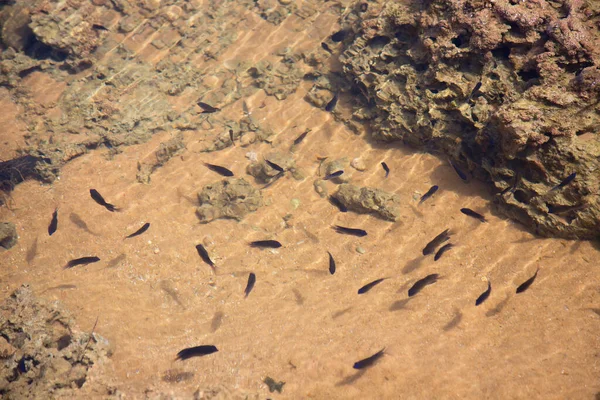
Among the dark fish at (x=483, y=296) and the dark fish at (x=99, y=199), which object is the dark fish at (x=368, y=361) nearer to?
the dark fish at (x=483, y=296)

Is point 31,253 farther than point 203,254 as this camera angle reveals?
Yes

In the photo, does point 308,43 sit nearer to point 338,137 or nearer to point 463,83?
point 338,137

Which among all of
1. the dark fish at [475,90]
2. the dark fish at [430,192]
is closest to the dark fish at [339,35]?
the dark fish at [475,90]

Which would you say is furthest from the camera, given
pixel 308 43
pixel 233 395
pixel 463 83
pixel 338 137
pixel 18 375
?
pixel 308 43

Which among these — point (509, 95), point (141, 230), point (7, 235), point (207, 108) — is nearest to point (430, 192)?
point (509, 95)

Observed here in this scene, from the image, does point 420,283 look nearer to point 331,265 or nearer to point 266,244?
point 331,265

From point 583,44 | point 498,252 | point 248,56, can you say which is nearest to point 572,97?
point 583,44
